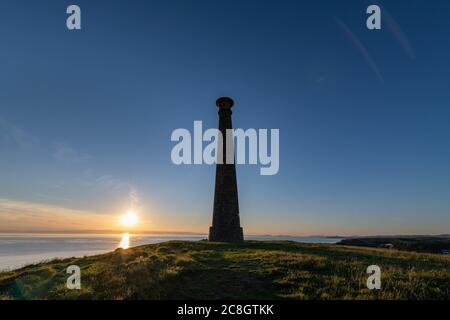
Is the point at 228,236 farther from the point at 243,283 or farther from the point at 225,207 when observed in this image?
the point at 243,283

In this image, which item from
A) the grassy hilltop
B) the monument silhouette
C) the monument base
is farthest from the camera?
the monument silhouette

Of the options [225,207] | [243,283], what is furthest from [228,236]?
[243,283]

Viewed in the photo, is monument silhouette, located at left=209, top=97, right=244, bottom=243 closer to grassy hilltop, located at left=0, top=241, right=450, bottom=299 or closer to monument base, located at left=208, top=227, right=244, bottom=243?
monument base, located at left=208, top=227, right=244, bottom=243

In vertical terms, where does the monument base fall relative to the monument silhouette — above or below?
below

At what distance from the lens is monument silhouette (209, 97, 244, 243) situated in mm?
25281

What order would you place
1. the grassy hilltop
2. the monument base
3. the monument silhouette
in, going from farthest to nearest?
the monument silhouette < the monument base < the grassy hilltop

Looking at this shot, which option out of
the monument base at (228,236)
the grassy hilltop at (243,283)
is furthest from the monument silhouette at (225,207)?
the grassy hilltop at (243,283)

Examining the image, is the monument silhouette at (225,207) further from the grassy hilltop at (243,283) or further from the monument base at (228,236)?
the grassy hilltop at (243,283)

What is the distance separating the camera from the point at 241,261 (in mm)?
14023

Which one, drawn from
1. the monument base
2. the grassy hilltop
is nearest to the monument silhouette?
the monument base

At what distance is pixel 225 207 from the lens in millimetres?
25484

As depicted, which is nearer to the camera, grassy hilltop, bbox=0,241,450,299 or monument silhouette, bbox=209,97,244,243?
grassy hilltop, bbox=0,241,450,299
